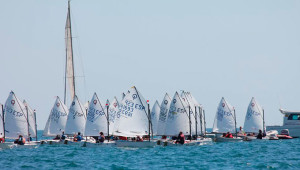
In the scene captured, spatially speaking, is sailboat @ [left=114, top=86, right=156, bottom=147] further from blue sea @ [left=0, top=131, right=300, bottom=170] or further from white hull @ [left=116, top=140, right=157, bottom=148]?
blue sea @ [left=0, top=131, right=300, bottom=170]

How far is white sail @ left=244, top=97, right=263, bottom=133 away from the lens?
82750 millimetres

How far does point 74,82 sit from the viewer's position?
89.9 meters

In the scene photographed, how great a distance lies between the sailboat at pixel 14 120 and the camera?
204 feet

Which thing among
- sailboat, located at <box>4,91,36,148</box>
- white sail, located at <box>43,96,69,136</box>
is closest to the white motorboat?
white sail, located at <box>43,96,69,136</box>

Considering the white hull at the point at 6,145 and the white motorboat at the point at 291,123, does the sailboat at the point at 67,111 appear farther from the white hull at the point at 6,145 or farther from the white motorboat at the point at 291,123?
the white motorboat at the point at 291,123

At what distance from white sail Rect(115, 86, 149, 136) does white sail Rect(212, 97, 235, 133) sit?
24.9 meters

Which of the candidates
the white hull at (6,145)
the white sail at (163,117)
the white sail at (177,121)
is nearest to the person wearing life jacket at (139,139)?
the white sail at (177,121)

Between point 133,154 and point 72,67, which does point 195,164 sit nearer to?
point 133,154

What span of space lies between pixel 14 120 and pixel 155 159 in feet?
70.2

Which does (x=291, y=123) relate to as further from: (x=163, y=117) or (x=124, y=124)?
(x=124, y=124)

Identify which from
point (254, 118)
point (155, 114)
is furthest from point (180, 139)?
point (254, 118)

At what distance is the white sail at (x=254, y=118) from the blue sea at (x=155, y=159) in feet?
86.3

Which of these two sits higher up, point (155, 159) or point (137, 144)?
point (137, 144)

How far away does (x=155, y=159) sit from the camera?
1845 inches
